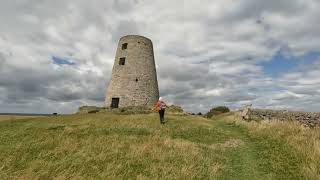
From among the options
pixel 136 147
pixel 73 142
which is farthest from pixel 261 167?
pixel 73 142

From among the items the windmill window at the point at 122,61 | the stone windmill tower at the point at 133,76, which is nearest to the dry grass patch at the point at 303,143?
the stone windmill tower at the point at 133,76

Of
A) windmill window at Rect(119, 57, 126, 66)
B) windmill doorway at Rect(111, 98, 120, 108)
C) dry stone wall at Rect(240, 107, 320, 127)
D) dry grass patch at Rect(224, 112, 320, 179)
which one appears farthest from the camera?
windmill window at Rect(119, 57, 126, 66)

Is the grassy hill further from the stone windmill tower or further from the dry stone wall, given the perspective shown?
the stone windmill tower

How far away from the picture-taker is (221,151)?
14.1 metres

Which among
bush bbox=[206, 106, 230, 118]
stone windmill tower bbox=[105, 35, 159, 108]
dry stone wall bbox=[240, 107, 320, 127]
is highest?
stone windmill tower bbox=[105, 35, 159, 108]

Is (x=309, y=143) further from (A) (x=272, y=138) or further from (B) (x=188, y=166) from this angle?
(B) (x=188, y=166)

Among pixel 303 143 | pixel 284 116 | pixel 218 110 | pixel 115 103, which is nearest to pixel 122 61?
pixel 115 103

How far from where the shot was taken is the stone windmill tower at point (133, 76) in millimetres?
37406

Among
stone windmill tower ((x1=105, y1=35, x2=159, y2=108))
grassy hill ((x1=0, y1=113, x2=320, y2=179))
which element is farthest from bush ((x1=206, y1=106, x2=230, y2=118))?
grassy hill ((x1=0, y1=113, x2=320, y2=179))

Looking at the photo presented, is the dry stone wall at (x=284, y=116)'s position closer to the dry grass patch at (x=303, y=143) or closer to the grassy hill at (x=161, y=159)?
the dry grass patch at (x=303, y=143)

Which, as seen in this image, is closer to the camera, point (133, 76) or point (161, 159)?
point (161, 159)

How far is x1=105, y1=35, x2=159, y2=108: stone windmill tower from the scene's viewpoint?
1473 inches

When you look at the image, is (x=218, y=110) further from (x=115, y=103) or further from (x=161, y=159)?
(x=161, y=159)

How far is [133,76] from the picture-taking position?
123 feet
